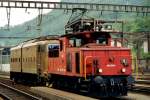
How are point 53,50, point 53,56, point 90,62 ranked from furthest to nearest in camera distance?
point 53,50, point 53,56, point 90,62

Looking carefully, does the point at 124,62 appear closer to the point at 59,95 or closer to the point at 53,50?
the point at 59,95

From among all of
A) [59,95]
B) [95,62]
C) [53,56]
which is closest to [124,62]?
[95,62]

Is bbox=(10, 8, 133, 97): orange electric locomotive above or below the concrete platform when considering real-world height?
above

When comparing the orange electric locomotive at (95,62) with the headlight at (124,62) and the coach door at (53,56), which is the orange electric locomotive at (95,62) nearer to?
the headlight at (124,62)

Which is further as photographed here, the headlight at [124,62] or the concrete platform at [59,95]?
the headlight at [124,62]

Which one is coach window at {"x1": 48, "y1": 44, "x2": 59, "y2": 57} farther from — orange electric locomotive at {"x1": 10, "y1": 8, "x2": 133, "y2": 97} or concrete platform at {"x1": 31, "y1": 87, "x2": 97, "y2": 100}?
concrete platform at {"x1": 31, "y1": 87, "x2": 97, "y2": 100}

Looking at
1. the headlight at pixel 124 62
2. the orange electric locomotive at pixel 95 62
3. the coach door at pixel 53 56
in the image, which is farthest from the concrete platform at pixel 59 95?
the headlight at pixel 124 62

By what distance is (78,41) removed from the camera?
796 inches

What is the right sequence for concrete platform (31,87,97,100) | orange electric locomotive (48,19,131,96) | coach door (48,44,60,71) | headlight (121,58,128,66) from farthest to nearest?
coach door (48,44,60,71), headlight (121,58,128,66), orange electric locomotive (48,19,131,96), concrete platform (31,87,97,100)

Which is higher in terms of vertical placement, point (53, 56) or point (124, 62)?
point (53, 56)

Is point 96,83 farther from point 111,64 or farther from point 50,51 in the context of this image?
point 50,51

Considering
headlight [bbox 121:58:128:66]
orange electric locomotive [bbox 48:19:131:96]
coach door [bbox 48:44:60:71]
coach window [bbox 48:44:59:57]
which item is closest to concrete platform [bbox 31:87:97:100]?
orange electric locomotive [bbox 48:19:131:96]

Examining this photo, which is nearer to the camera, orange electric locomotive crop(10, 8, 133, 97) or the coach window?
orange electric locomotive crop(10, 8, 133, 97)

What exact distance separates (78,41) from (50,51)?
16.2 feet
